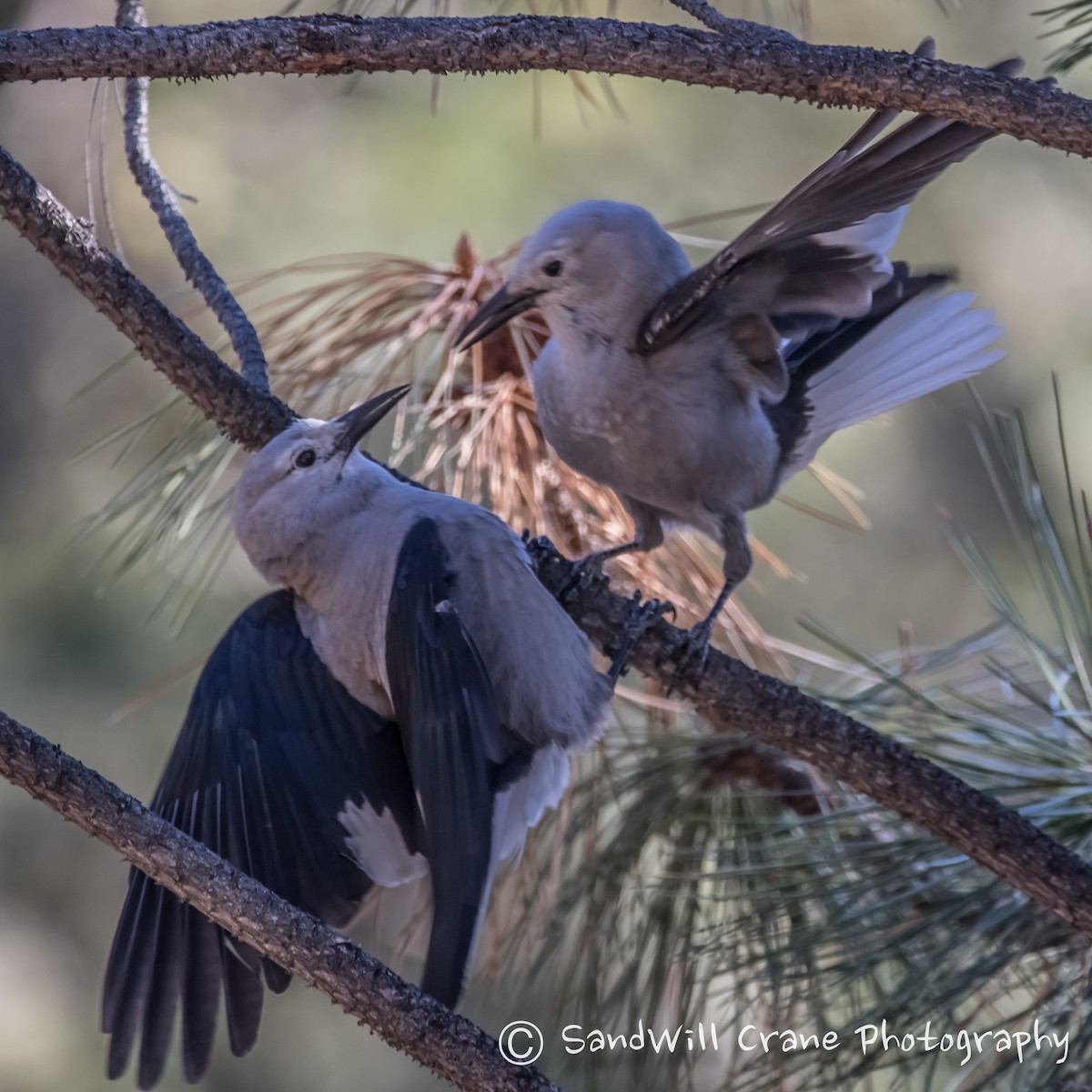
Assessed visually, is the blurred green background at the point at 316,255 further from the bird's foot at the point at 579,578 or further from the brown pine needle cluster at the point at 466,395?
the bird's foot at the point at 579,578

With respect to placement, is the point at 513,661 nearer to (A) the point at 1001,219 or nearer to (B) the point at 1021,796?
(B) the point at 1021,796

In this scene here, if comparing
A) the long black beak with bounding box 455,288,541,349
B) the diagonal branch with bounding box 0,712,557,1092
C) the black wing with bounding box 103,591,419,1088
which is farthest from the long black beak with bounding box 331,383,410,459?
the diagonal branch with bounding box 0,712,557,1092

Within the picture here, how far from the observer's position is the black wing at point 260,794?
1.48m

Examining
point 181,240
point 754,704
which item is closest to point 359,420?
point 181,240

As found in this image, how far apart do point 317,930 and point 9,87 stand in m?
3.05

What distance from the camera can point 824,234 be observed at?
4.66ft

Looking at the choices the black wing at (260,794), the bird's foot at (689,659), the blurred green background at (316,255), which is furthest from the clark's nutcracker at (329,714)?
the blurred green background at (316,255)

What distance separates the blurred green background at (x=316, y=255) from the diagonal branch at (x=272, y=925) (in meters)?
2.02

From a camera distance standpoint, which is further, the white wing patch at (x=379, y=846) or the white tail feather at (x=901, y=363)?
the white tail feather at (x=901, y=363)

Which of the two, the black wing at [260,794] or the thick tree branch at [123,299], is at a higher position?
the thick tree branch at [123,299]

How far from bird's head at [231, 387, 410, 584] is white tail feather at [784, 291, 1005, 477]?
57 cm

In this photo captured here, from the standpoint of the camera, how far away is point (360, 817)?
1.53m

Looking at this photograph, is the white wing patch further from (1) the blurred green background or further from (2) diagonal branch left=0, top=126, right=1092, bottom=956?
(1) the blurred green background

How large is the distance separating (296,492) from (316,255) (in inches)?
60.7
